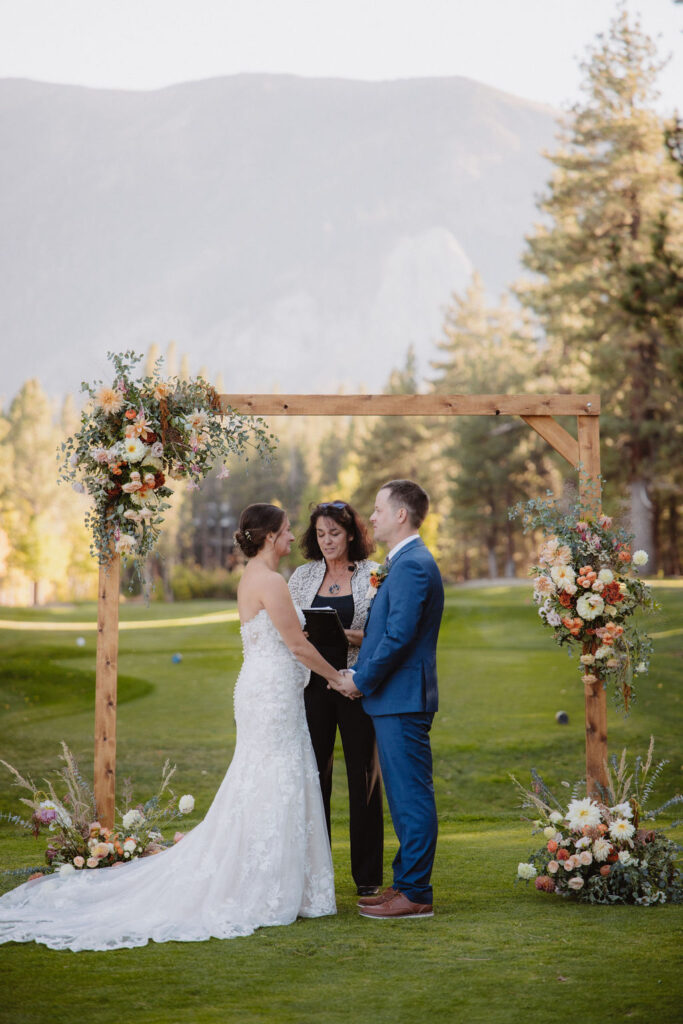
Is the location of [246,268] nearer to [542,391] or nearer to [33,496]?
[33,496]

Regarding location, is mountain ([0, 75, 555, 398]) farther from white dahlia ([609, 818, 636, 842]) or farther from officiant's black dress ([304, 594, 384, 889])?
white dahlia ([609, 818, 636, 842])

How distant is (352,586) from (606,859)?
1817 mm

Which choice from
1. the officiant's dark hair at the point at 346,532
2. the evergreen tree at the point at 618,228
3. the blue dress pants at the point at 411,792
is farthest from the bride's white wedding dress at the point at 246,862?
the evergreen tree at the point at 618,228

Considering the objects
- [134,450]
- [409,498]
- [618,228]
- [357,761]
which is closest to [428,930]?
[357,761]

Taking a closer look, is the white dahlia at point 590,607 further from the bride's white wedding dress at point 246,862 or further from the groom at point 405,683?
the bride's white wedding dress at point 246,862

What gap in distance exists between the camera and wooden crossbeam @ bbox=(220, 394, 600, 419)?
5.96 metres

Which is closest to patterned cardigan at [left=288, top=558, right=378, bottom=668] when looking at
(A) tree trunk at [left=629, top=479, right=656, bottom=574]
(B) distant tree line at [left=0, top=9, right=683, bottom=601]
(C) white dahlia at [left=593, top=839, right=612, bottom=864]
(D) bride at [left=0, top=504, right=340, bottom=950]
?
(D) bride at [left=0, top=504, right=340, bottom=950]

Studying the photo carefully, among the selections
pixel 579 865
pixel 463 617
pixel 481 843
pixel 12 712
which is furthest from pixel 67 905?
pixel 463 617

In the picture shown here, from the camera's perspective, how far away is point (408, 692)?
4766 mm

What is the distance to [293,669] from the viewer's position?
16.4 feet

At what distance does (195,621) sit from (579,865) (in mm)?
19707

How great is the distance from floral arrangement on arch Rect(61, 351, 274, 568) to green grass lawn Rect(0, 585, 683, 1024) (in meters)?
1.95

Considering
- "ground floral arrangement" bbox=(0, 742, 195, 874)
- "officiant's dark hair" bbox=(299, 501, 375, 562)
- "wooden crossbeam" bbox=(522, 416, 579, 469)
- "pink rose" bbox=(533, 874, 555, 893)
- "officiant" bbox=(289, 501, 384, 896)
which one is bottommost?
"pink rose" bbox=(533, 874, 555, 893)

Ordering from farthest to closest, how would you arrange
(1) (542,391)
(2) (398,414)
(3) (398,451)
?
(3) (398,451) < (1) (542,391) < (2) (398,414)
